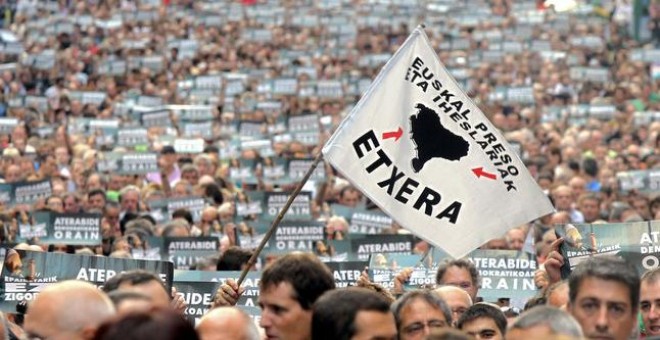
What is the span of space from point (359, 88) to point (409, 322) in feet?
88.3

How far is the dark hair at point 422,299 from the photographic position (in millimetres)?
9305

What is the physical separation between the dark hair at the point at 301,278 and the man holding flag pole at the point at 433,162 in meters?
2.71

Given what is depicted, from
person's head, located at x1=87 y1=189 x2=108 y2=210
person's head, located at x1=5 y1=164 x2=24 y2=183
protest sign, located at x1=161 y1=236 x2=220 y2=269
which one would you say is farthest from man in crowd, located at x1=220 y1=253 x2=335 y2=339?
person's head, located at x1=5 y1=164 x2=24 y2=183

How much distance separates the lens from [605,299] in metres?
8.36

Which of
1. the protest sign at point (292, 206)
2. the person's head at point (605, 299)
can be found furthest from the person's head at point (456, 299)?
the protest sign at point (292, 206)

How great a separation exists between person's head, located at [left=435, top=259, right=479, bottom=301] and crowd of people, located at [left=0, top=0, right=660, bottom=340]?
0.5 inches

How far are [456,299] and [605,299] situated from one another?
2.43 m

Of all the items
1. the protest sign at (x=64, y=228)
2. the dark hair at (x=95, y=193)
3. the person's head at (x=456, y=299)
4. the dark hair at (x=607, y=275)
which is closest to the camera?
the dark hair at (x=607, y=275)

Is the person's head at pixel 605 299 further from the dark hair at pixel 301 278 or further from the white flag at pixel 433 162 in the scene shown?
the white flag at pixel 433 162

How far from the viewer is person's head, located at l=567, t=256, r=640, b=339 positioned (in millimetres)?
8273

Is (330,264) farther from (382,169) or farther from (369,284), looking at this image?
(369,284)

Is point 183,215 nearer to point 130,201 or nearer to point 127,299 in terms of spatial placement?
point 130,201

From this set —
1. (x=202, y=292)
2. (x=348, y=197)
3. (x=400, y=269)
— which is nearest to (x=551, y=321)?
(x=202, y=292)

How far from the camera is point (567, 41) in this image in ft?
145
